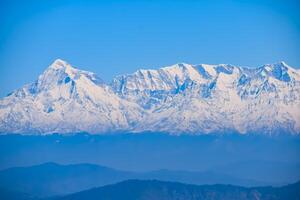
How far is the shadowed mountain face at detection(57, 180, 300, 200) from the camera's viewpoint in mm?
150375

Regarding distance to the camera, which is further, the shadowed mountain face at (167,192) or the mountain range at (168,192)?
the shadowed mountain face at (167,192)

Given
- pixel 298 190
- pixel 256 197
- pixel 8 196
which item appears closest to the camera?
pixel 298 190

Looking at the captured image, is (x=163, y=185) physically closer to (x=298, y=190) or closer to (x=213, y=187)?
(x=213, y=187)

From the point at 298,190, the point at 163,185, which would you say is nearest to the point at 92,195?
the point at 163,185

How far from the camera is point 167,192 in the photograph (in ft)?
504

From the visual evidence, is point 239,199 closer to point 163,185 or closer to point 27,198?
point 163,185

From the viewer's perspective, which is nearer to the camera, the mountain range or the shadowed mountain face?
the mountain range

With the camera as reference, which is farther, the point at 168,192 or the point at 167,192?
the point at 168,192

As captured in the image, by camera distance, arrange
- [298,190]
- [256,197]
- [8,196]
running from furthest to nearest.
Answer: [8,196], [256,197], [298,190]

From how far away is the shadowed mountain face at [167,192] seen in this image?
150 meters

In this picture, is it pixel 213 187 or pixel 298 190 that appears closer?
pixel 298 190

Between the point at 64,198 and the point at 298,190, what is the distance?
46256mm

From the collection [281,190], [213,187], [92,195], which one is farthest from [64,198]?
[281,190]

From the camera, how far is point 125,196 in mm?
151250
